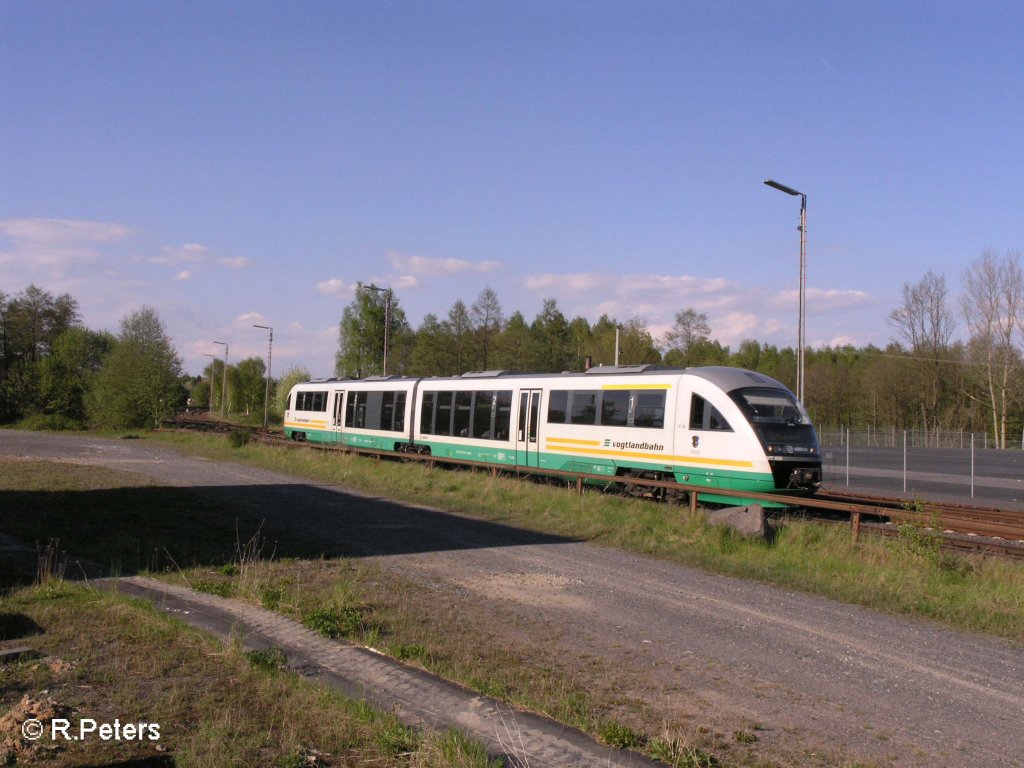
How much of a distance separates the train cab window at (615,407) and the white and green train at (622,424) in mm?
37

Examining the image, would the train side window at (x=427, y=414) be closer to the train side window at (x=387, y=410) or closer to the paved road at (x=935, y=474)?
the train side window at (x=387, y=410)

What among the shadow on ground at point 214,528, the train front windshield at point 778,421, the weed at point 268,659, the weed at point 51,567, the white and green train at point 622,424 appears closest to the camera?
the weed at point 268,659

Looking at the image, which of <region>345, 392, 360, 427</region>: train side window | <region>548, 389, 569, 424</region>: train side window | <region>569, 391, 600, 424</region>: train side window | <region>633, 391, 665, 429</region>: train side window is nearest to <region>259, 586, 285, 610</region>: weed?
<region>633, 391, 665, 429</region>: train side window

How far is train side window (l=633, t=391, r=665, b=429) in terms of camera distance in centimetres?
1859

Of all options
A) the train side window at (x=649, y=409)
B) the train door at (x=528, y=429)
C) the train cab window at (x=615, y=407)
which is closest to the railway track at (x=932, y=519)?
the train cab window at (x=615, y=407)

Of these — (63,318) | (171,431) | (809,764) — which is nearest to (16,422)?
(171,431)

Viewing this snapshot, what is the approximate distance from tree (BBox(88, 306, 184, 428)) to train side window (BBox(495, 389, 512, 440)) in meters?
34.3

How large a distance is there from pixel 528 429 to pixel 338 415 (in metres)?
13.2

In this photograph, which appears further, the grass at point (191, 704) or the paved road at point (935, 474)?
the paved road at point (935, 474)

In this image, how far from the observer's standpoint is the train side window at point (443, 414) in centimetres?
2617

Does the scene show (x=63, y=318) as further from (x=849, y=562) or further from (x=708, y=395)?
(x=849, y=562)

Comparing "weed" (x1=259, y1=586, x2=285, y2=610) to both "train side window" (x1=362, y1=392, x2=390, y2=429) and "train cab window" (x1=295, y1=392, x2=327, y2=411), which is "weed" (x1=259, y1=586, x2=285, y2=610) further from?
"train cab window" (x1=295, y1=392, x2=327, y2=411)

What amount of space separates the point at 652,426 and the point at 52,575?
→ 12.9 meters

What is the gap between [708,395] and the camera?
17.5 m
